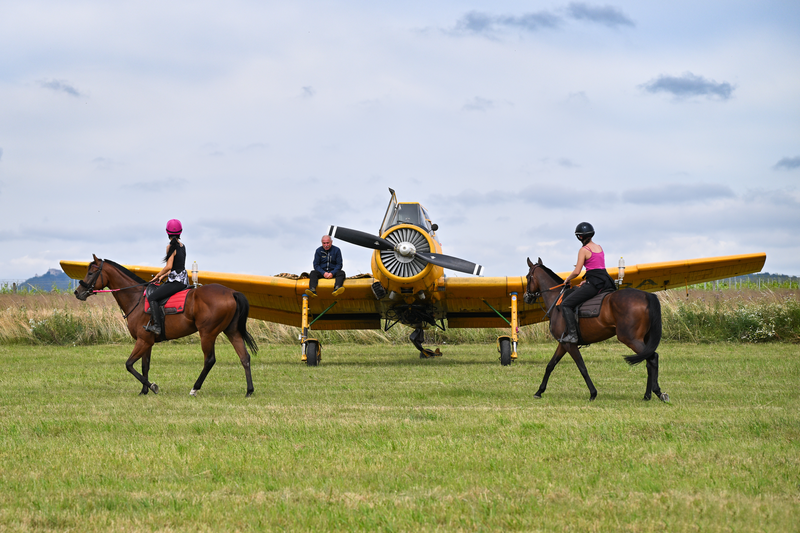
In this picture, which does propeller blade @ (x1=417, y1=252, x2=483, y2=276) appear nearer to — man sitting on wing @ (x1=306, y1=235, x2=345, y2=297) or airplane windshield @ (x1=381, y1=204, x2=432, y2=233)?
airplane windshield @ (x1=381, y1=204, x2=432, y2=233)

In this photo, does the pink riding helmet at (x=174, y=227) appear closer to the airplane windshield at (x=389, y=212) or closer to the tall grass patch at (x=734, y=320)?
the airplane windshield at (x=389, y=212)

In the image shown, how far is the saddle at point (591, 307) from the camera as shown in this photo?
31.4 feet

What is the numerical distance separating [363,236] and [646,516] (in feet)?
36.1

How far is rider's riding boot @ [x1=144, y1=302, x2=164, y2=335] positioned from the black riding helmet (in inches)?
224

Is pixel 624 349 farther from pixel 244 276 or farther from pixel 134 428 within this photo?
pixel 134 428

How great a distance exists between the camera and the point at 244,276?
16078mm

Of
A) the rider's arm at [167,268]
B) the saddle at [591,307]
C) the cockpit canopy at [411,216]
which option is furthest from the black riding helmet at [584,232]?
the cockpit canopy at [411,216]

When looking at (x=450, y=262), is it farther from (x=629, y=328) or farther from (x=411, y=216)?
(x=629, y=328)

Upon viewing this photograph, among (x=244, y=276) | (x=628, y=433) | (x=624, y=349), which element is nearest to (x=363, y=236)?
(x=244, y=276)

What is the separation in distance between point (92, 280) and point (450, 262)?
6541mm

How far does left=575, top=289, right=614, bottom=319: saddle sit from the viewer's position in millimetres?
9578

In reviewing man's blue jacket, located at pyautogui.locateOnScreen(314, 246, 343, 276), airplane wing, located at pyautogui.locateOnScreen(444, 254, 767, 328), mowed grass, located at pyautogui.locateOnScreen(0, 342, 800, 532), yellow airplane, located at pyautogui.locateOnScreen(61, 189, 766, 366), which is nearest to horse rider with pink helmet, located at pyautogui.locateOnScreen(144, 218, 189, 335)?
mowed grass, located at pyautogui.locateOnScreen(0, 342, 800, 532)

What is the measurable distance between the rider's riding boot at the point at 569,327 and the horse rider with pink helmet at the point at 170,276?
5147 millimetres

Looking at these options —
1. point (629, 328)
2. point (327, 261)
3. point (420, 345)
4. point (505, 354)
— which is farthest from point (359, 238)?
point (629, 328)
